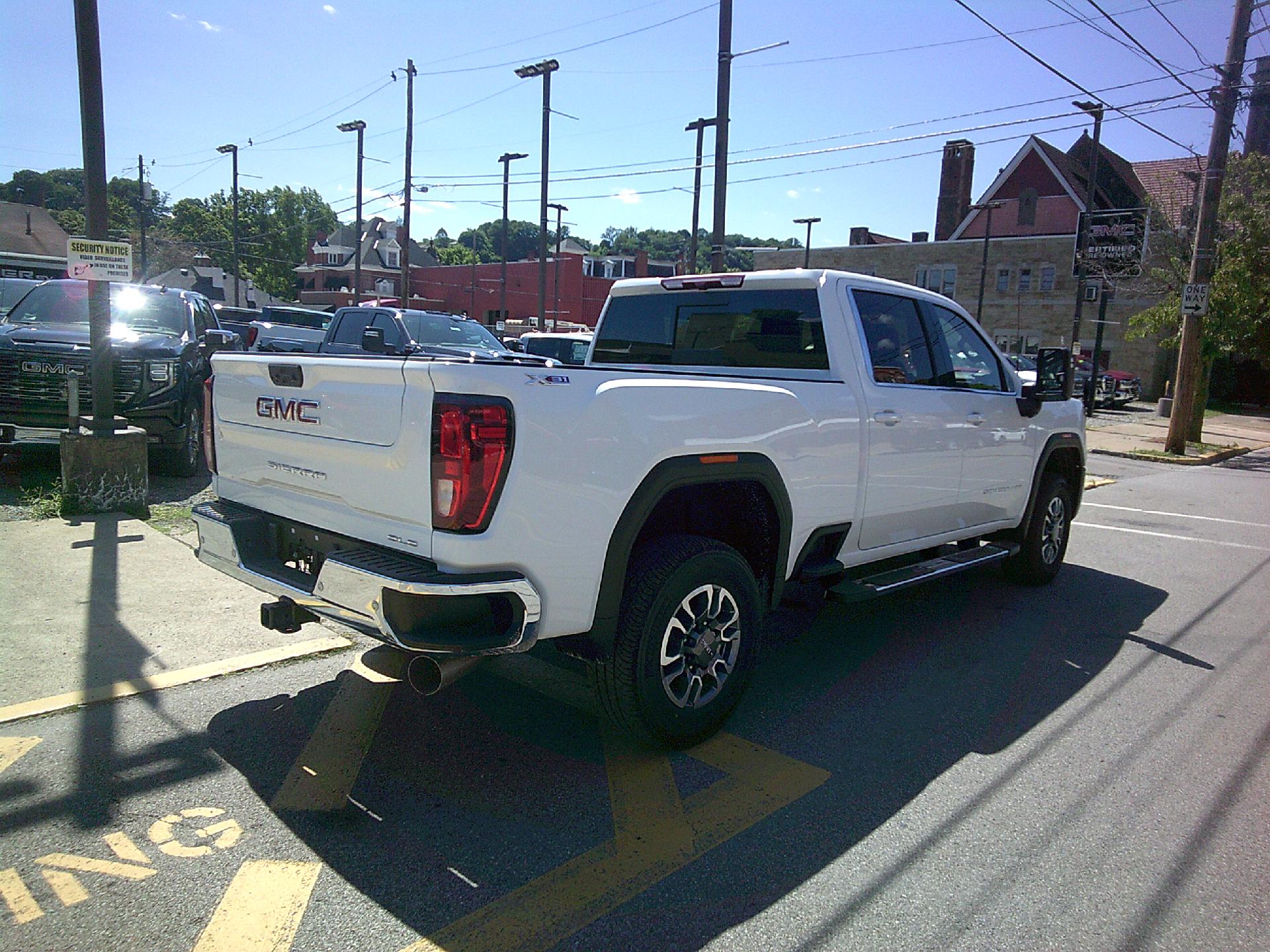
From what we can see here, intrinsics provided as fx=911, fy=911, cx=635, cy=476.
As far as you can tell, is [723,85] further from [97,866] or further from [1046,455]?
[97,866]

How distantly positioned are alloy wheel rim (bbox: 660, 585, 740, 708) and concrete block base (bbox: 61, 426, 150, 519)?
5.54 metres

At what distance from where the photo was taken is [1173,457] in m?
17.2

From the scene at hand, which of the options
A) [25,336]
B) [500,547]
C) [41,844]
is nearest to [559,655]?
[500,547]

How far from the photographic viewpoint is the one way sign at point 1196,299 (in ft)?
55.3

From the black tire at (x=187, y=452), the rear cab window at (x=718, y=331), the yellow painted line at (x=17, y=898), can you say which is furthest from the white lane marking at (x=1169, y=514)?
the yellow painted line at (x=17, y=898)

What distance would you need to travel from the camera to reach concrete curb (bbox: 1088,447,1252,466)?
671 inches

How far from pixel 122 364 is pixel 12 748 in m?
5.68

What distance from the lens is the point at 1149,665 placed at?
5273mm

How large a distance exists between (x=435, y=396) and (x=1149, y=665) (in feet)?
14.8

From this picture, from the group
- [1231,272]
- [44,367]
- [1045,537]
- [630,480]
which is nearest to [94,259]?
[44,367]

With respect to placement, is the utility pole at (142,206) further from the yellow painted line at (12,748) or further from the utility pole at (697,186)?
the yellow painted line at (12,748)

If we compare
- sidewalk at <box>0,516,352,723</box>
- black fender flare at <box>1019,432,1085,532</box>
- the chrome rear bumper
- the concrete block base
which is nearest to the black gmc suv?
the concrete block base

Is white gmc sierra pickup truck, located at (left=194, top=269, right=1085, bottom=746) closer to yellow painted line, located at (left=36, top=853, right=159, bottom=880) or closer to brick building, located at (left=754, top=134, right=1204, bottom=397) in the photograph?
yellow painted line, located at (left=36, top=853, right=159, bottom=880)

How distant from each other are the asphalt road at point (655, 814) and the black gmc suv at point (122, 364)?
16.3 ft
